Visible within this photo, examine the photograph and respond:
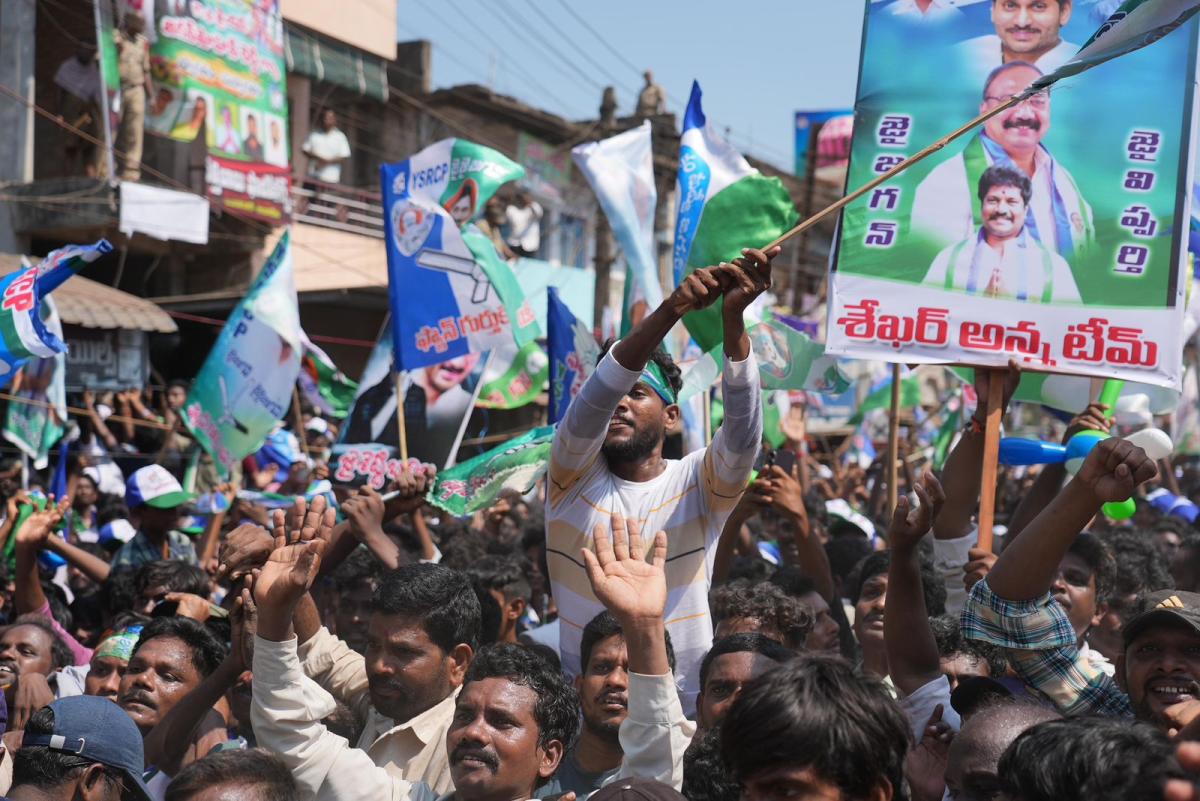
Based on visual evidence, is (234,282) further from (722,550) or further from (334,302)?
(722,550)

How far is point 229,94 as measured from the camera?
14.7 meters

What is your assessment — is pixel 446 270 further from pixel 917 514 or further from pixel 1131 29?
pixel 1131 29

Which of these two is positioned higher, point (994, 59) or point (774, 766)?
point (994, 59)

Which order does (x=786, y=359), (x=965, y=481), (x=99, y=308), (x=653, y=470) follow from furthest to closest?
(x=99, y=308) < (x=786, y=359) < (x=965, y=481) < (x=653, y=470)

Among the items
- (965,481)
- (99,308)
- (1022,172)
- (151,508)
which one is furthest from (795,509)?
(99,308)

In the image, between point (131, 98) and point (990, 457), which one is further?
point (131, 98)

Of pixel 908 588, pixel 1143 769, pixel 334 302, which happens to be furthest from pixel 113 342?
pixel 1143 769

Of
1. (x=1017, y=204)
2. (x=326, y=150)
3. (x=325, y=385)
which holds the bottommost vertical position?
(x=325, y=385)

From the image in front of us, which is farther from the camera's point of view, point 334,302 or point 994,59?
point 334,302

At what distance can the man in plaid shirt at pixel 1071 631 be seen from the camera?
9.64 ft

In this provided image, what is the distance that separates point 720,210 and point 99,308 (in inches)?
339

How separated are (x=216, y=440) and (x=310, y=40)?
35.7 feet

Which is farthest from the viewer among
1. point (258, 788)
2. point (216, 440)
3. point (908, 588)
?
point (216, 440)

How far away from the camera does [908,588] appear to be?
3.38 metres
